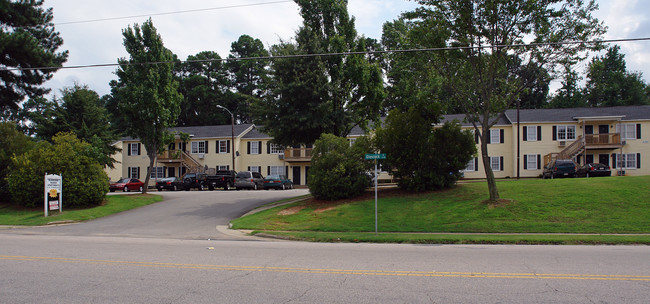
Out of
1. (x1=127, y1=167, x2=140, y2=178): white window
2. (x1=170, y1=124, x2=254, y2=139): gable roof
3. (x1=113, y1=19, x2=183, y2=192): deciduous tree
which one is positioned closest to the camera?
(x1=113, y1=19, x2=183, y2=192): deciduous tree

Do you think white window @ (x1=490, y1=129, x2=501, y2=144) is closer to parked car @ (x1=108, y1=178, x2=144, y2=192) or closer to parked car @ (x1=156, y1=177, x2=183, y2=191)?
parked car @ (x1=156, y1=177, x2=183, y2=191)

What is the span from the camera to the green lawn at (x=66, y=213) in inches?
858

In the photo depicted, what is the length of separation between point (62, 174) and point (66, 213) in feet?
8.56

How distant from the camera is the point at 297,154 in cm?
4803

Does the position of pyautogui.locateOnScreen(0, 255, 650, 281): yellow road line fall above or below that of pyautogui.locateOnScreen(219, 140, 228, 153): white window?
below

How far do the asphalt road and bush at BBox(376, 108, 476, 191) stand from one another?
948cm

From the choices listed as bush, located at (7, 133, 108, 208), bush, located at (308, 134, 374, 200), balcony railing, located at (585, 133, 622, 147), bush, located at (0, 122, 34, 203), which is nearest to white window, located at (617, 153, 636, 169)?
balcony railing, located at (585, 133, 622, 147)

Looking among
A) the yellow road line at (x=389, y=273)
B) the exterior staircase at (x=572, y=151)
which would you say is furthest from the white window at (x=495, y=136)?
the yellow road line at (x=389, y=273)

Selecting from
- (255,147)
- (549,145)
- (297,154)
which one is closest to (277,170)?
(297,154)

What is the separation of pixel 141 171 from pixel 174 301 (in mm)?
52375

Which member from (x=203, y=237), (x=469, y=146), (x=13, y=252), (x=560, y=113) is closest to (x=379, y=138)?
(x=469, y=146)

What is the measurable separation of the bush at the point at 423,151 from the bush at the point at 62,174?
16835 millimetres

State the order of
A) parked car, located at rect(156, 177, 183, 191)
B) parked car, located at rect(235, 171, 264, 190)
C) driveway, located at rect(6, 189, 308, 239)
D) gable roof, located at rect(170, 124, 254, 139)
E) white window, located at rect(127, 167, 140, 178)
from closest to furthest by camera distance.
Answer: driveway, located at rect(6, 189, 308, 239)
parked car, located at rect(235, 171, 264, 190)
parked car, located at rect(156, 177, 183, 191)
gable roof, located at rect(170, 124, 254, 139)
white window, located at rect(127, 167, 140, 178)

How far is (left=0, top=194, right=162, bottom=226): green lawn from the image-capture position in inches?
858
